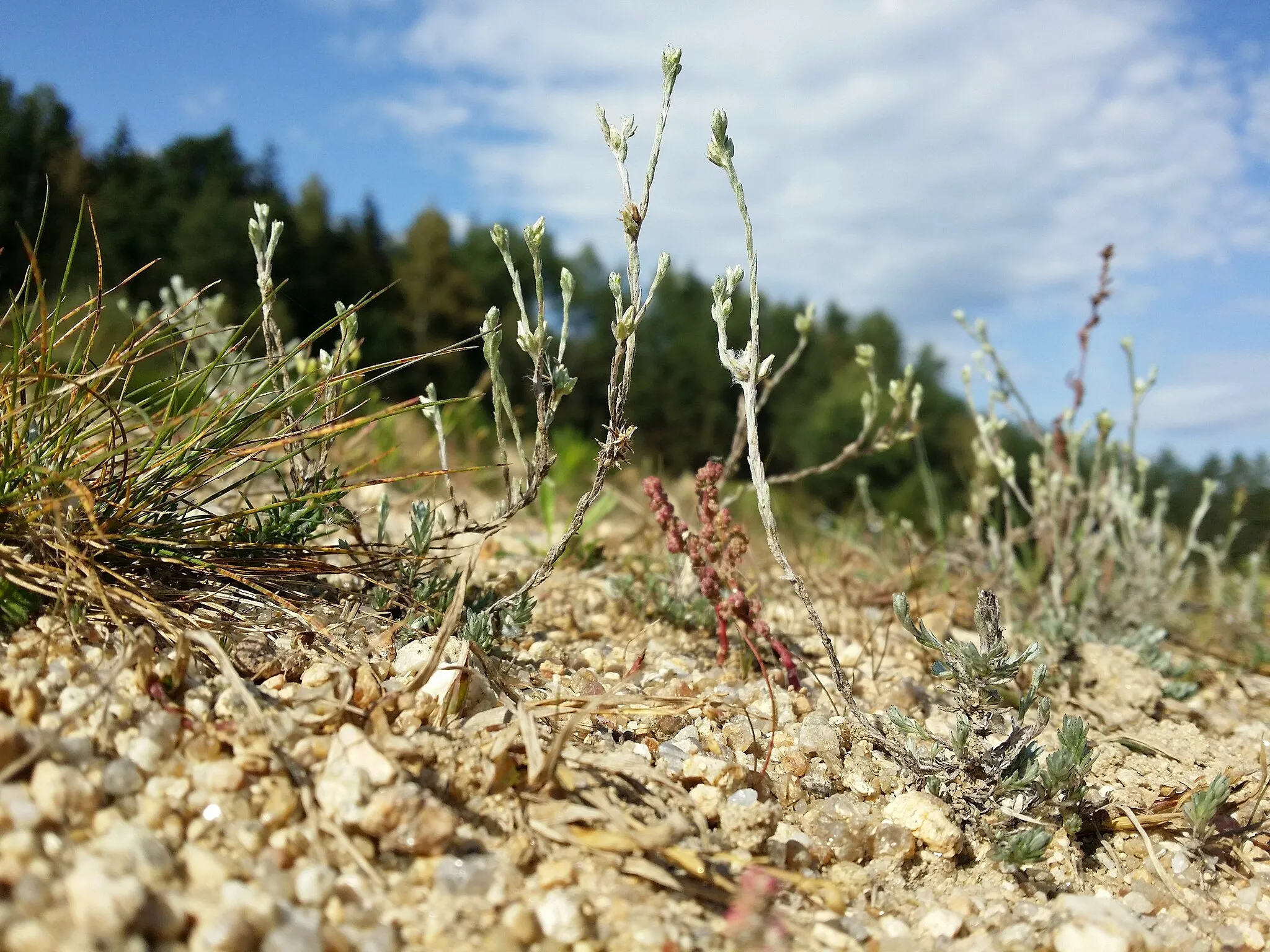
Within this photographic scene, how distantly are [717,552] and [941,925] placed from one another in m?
1.17

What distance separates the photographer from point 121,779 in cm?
144

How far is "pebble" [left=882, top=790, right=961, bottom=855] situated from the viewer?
1833 millimetres

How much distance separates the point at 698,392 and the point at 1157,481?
31688 mm

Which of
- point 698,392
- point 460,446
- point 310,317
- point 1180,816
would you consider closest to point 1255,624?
point 1180,816

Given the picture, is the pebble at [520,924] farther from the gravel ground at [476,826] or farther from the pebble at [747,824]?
the pebble at [747,824]

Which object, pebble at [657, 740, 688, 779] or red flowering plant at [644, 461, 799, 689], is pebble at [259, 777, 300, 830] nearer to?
pebble at [657, 740, 688, 779]

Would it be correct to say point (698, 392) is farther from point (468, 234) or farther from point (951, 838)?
point (951, 838)

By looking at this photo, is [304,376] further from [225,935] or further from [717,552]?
[225,935]

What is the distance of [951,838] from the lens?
1.83 m

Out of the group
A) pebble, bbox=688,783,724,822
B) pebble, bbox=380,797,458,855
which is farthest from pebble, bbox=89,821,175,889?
pebble, bbox=688,783,724,822

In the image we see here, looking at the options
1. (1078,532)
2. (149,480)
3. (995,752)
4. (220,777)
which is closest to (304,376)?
(149,480)

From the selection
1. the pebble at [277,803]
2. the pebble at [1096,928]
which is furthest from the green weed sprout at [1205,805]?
the pebble at [277,803]

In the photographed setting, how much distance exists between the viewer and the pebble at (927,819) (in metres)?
1.83

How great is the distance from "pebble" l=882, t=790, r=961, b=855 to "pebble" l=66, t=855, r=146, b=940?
56.0 inches
